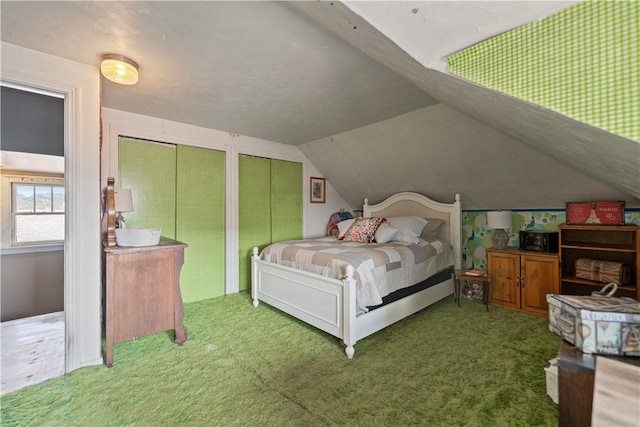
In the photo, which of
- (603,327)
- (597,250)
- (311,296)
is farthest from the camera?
(597,250)

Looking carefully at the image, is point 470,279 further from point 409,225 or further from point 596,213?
point 596,213

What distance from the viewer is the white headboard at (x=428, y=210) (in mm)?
3467

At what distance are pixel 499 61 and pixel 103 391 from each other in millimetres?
2688

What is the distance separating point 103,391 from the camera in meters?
1.64

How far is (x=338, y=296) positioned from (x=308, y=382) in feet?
2.10

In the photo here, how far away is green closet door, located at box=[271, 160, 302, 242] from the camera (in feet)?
13.4

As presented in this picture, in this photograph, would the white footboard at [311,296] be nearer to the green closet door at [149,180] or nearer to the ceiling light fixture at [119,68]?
the green closet door at [149,180]

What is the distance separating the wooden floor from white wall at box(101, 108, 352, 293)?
1.49m

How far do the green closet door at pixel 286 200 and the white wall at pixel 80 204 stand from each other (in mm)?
2328

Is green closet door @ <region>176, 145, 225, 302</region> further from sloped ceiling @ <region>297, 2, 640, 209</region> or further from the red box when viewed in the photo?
the red box

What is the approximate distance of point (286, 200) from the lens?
4223 mm

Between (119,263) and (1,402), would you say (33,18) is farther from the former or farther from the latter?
(1,402)

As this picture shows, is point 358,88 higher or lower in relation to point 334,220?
higher

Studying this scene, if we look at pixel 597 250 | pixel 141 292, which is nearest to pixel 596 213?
pixel 597 250
